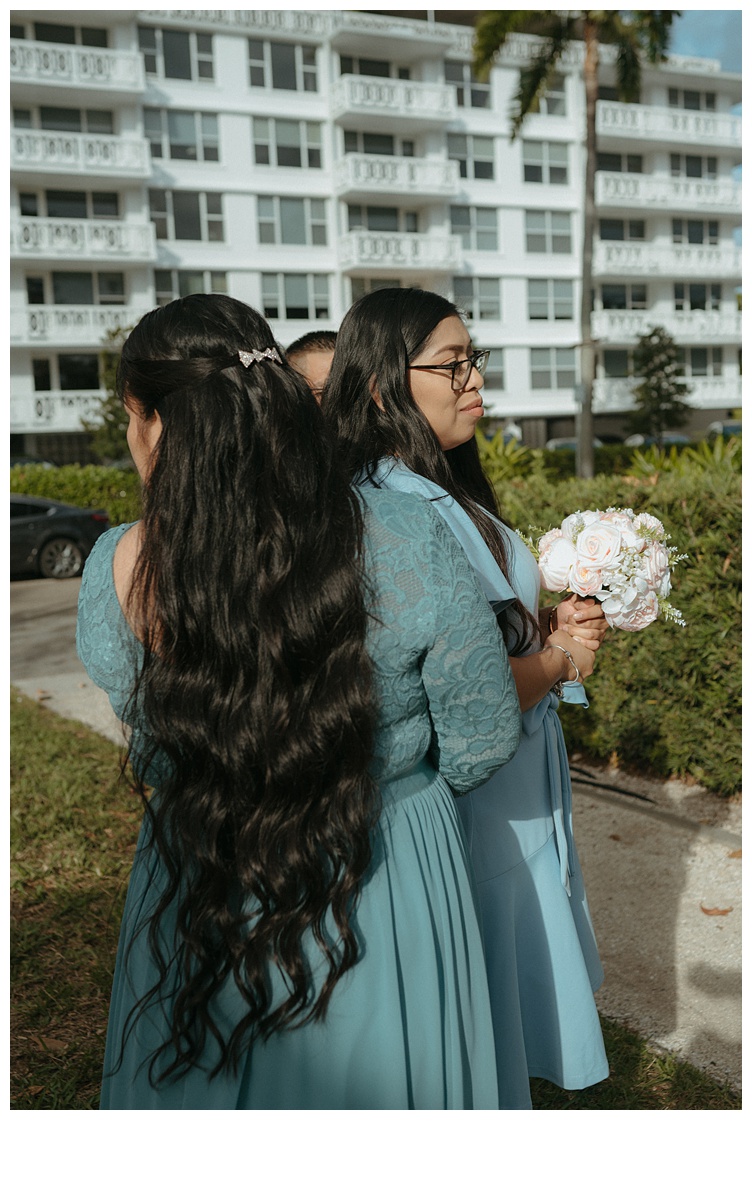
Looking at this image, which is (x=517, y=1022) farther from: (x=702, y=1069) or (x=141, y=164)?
(x=141, y=164)

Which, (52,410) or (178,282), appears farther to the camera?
(178,282)

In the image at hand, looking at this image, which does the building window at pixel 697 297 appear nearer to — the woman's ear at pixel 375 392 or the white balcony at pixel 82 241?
the white balcony at pixel 82 241

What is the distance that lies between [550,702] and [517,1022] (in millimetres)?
802

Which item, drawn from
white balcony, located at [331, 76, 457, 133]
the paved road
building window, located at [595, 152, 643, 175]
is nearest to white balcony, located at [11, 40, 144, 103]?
white balcony, located at [331, 76, 457, 133]

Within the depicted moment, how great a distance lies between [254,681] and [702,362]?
146ft

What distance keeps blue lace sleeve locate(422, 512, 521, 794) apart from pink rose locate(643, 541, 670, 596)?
881mm

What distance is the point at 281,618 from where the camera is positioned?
5.45 ft

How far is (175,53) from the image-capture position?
34438 millimetres

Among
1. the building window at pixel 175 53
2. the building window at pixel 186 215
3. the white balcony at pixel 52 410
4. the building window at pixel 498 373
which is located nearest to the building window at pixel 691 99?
the building window at pixel 498 373

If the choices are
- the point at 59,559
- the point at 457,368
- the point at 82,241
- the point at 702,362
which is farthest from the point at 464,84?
the point at 457,368

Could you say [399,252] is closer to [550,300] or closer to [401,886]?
[550,300]

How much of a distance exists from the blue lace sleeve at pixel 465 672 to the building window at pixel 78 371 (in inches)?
1354

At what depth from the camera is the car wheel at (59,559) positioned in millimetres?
17734

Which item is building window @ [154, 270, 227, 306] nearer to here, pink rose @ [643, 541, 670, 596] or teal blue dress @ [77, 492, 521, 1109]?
pink rose @ [643, 541, 670, 596]
